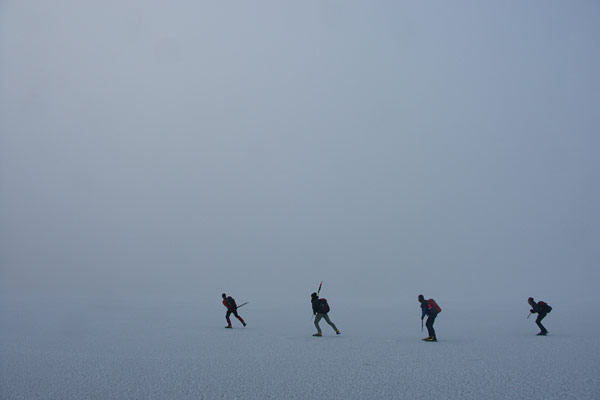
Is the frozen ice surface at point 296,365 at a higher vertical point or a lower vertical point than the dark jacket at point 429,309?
lower

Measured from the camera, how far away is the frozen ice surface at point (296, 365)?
809 centimetres

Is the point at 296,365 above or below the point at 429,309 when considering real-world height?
below

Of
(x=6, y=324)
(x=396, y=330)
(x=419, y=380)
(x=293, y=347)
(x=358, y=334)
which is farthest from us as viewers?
(x=6, y=324)

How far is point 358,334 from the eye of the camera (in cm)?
1655

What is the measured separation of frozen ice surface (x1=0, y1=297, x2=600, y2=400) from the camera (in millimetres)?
8094

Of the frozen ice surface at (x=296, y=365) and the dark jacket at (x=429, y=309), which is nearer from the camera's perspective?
the frozen ice surface at (x=296, y=365)

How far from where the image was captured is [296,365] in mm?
10406

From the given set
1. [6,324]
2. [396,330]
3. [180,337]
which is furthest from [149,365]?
[6,324]

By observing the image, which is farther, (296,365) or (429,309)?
(429,309)

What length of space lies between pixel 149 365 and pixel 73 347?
4759 millimetres

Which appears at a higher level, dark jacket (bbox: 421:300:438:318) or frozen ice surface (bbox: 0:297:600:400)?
dark jacket (bbox: 421:300:438:318)

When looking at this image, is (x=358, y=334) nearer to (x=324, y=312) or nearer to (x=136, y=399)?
(x=324, y=312)

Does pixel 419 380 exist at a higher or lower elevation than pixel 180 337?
lower

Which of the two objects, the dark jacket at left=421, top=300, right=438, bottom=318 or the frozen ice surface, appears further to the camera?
the dark jacket at left=421, top=300, right=438, bottom=318
